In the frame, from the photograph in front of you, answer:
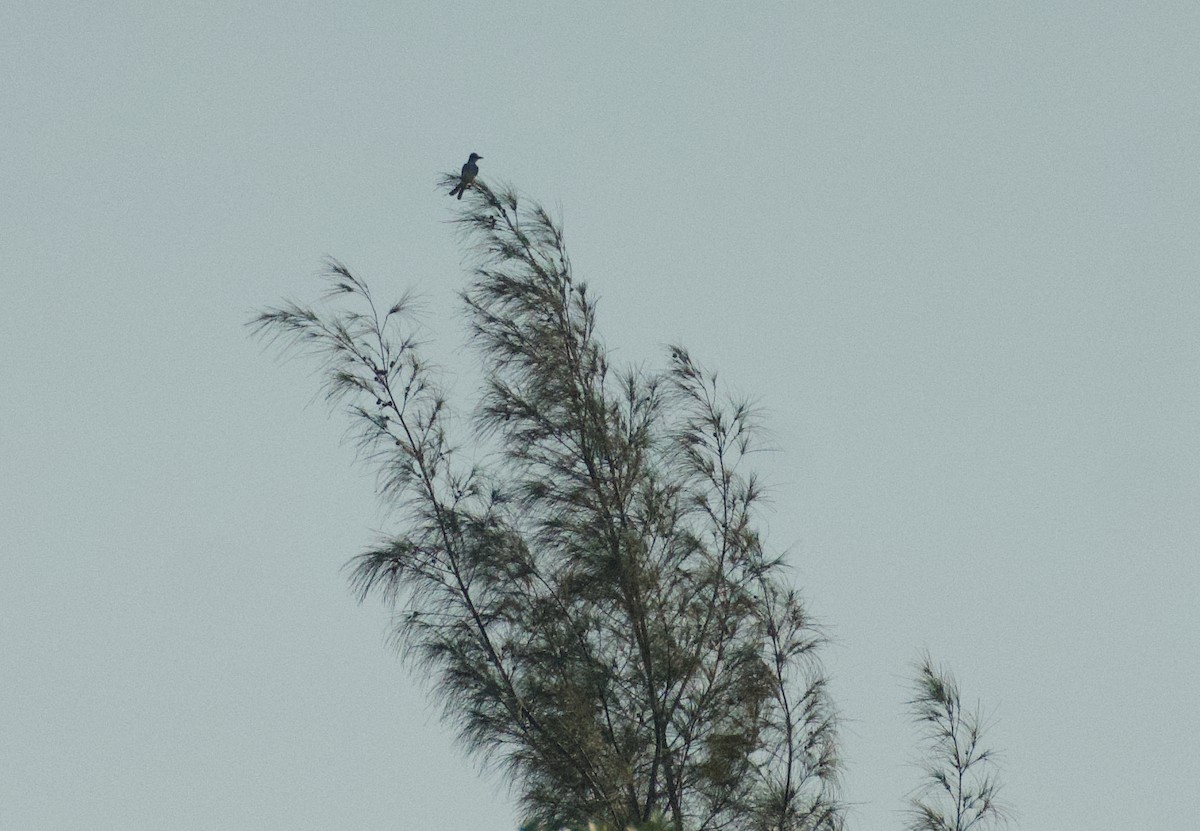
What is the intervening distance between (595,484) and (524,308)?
151 cm

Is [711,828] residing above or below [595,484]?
below

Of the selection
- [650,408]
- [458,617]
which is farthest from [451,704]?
[650,408]

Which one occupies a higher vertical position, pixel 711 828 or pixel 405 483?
pixel 405 483

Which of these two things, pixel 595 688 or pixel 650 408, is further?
pixel 650 408

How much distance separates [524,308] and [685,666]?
3004mm

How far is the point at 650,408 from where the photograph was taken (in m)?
15.1

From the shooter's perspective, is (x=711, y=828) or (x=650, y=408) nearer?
(x=711, y=828)

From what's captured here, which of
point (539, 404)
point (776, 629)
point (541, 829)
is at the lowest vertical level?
point (541, 829)

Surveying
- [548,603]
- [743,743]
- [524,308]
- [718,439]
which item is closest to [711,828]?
[743,743]

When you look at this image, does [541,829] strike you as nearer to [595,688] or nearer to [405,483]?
[595,688]

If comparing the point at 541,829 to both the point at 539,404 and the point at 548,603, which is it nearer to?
the point at 548,603

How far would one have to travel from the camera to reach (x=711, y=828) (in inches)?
554

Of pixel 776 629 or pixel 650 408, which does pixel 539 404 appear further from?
pixel 776 629

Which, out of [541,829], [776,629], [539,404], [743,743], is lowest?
[541,829]
